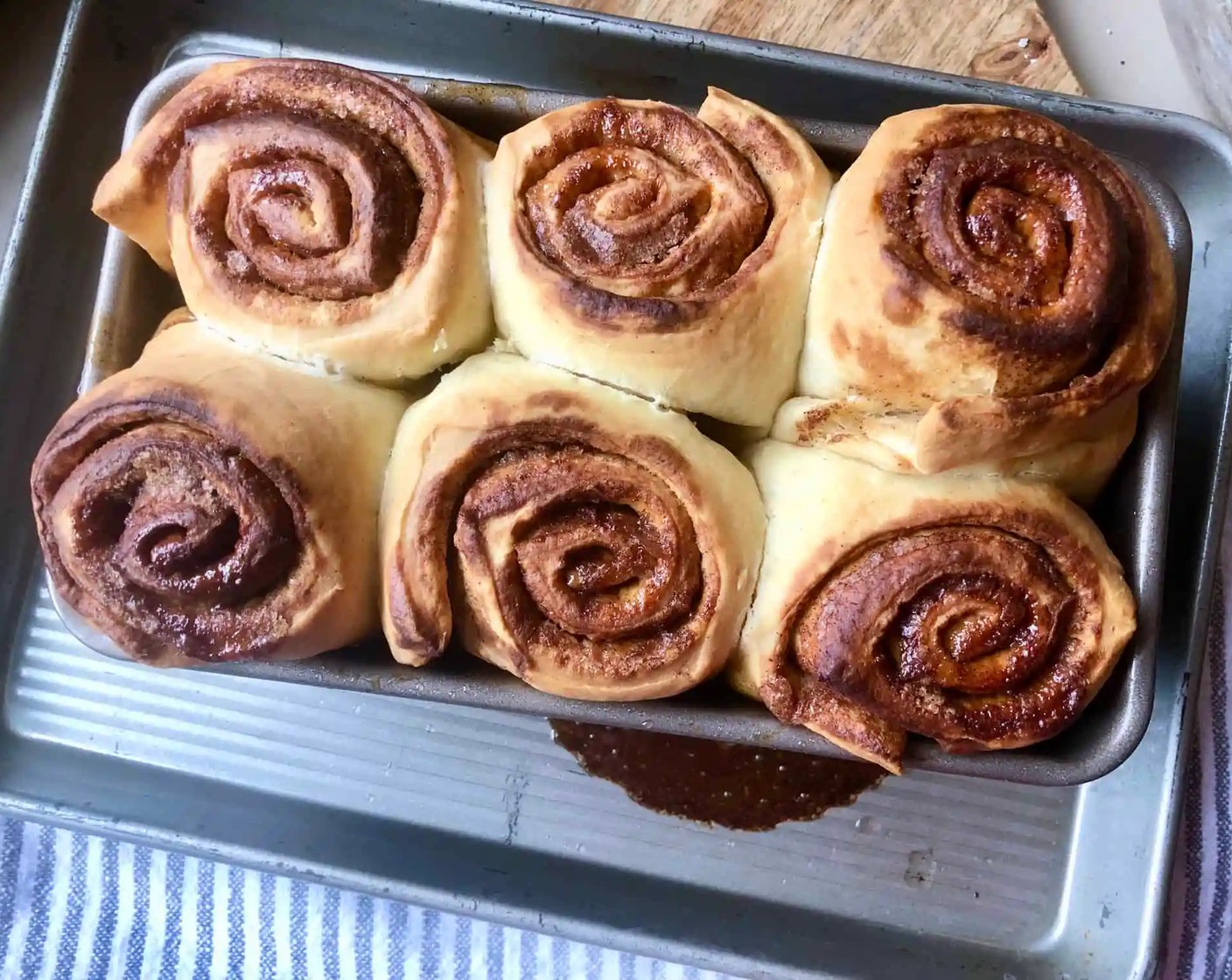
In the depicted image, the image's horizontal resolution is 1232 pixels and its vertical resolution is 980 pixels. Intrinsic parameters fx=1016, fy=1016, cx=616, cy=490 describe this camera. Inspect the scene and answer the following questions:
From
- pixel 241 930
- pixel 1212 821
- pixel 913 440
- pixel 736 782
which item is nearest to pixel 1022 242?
pixel 913 440

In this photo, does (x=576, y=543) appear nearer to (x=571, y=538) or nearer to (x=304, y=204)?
(x=571, y=538)

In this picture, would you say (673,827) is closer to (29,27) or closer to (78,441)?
(78,441)

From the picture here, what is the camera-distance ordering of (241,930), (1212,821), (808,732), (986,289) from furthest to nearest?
1. (241,930)
2. (1212,821)
3. (808,732)
4. (986,289)

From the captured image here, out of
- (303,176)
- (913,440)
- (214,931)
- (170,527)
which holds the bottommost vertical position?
(214,931)

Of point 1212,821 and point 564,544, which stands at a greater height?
point 564,544

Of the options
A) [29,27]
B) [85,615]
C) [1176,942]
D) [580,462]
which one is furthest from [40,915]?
[1176,942]

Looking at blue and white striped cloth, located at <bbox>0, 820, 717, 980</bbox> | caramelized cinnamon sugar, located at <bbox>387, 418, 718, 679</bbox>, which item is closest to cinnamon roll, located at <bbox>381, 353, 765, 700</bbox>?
caramelized cinnamon sugar, located at <bbox>387, 418, 718, 679</bbox>
